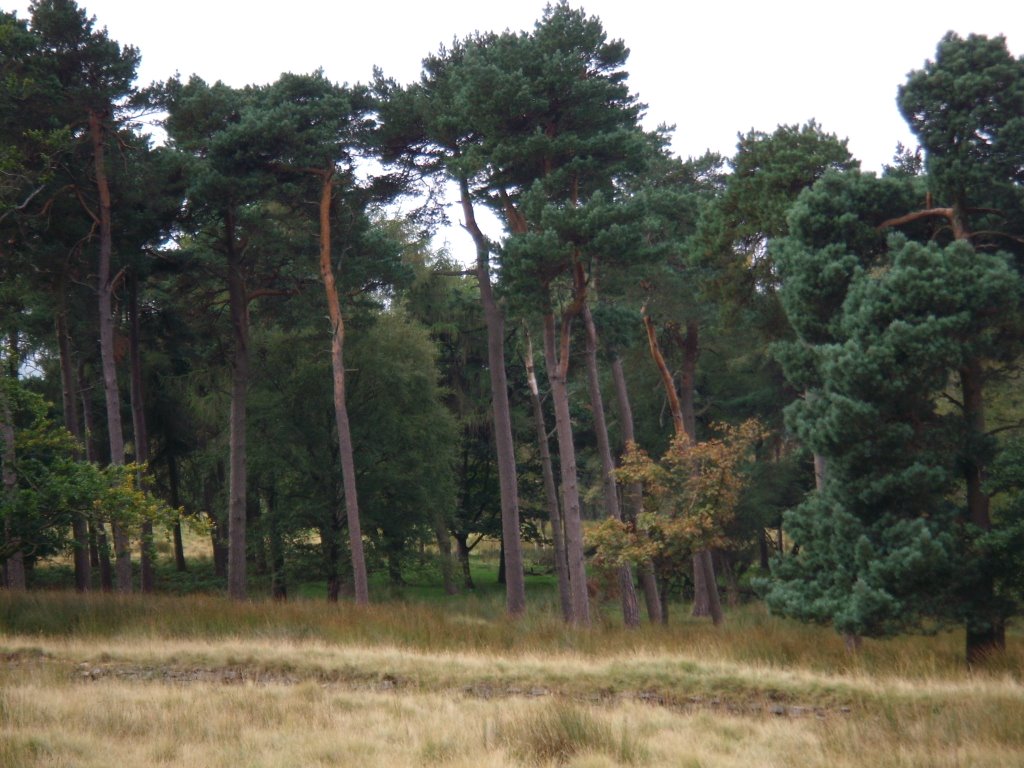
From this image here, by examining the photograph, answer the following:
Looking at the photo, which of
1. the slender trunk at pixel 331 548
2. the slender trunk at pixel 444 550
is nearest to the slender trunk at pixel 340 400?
the slender trunk at pixel 331 548

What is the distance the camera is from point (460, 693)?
476 inches

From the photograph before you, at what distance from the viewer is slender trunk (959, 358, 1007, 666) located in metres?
14.1

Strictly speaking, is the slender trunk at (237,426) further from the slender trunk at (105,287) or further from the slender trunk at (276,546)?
the slender trunk at (276,546)

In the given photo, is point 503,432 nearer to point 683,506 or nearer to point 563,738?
point 683,506

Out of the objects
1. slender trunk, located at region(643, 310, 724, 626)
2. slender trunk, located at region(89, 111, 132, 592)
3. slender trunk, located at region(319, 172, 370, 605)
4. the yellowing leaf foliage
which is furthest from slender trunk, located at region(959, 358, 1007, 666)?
slender trunk, located at region(89, 111, 132, 592)

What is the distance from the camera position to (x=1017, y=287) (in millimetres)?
13680

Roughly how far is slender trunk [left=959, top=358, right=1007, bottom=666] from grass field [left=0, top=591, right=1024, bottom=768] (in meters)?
0.39

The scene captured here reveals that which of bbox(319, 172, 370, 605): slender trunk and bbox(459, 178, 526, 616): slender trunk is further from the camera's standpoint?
bbox(319, 172, 370, 605): slender trunk

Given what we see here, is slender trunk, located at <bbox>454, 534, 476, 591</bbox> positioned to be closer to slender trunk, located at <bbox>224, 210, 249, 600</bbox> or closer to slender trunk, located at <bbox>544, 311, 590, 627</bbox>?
slender trunk, located at <bbox>224, 210, 249, 600</bbox>

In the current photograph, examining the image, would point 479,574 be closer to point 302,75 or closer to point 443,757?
point 302,75

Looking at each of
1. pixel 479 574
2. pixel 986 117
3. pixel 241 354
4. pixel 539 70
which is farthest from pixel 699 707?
pixel 479 574

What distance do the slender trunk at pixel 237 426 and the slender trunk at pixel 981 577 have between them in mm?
16668

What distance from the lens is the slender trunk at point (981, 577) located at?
556 inches

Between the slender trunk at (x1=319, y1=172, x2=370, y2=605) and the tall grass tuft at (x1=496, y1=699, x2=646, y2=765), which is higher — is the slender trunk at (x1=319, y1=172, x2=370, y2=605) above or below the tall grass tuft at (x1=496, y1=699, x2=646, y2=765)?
above
